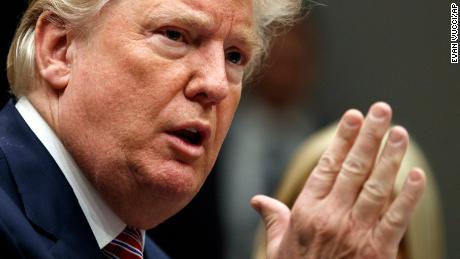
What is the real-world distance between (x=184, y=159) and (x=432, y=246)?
1438 mm

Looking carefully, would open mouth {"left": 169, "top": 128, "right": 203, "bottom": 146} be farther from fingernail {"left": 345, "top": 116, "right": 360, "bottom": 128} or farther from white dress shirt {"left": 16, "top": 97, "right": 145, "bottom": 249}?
fingernail {"left": 345, "top": 116, "right": 360, "bottom": 128}

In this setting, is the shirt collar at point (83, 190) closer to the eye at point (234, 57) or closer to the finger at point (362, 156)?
the eye at point (234, 57)

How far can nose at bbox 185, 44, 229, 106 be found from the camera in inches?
95.1

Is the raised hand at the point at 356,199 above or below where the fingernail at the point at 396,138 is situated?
below

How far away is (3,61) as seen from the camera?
3.71m

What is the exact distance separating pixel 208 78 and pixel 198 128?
0.14m

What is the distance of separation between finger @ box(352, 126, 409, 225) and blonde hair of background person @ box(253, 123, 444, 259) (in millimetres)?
1207

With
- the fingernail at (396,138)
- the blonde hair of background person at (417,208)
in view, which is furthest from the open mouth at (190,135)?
the blonde hair of background person at (417,208)

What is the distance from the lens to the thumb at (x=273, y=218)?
228 centimetres

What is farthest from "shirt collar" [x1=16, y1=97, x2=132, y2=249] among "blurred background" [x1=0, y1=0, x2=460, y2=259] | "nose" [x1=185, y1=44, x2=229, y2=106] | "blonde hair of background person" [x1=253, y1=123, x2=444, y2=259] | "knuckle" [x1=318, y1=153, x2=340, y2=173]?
"blurred background" [x1=0, y1=0, x2=460, y2=259]

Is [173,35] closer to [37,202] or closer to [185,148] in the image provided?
[185,148]

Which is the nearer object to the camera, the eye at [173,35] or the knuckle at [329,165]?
the knuckle at [329,165]

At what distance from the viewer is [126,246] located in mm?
2484

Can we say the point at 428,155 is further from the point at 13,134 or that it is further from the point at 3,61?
the point at 13,134
